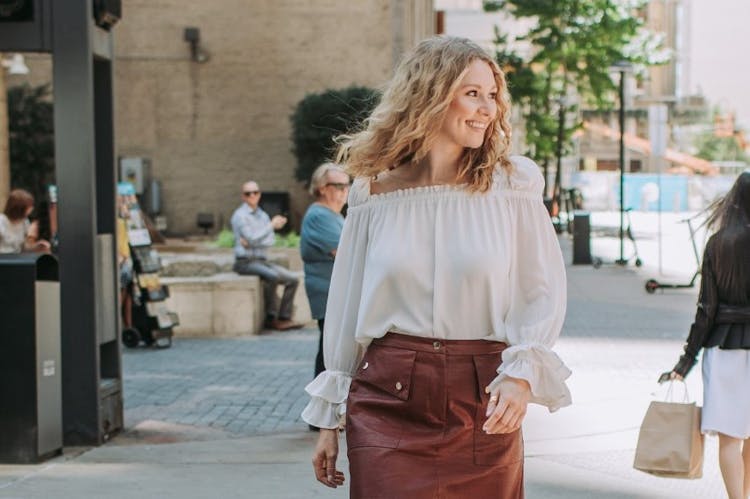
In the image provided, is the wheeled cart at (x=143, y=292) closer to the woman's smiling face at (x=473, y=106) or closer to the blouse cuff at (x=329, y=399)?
the blouse cuff at (x=329, y=399)

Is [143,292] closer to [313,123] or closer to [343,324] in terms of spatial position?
[343,324]

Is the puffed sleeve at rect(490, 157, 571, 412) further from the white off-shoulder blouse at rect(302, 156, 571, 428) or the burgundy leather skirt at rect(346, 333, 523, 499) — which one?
the burgundy leather skirt at rect(346, 333, 523, 499)

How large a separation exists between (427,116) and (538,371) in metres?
0.74

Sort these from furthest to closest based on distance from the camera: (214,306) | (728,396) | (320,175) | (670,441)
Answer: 1. (214,306)
2. (320,175)
3. (728,396)
4. (670,441)

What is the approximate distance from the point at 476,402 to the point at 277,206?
2876 cm

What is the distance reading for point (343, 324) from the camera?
11.5 ft

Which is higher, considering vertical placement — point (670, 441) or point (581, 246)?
point (670, 441)

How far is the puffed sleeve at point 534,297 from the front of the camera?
317 cm

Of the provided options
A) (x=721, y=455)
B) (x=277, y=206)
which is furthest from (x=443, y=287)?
(x=277, y=206)

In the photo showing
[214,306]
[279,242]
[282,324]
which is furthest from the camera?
[279,242]

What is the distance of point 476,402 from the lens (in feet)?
10.6

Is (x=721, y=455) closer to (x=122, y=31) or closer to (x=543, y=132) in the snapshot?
(x=122, y=31)

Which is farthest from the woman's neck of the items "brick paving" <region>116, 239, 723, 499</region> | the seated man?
the seated man

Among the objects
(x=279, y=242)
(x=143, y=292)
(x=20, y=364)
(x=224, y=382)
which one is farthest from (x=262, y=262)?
(x=20, y=364)
